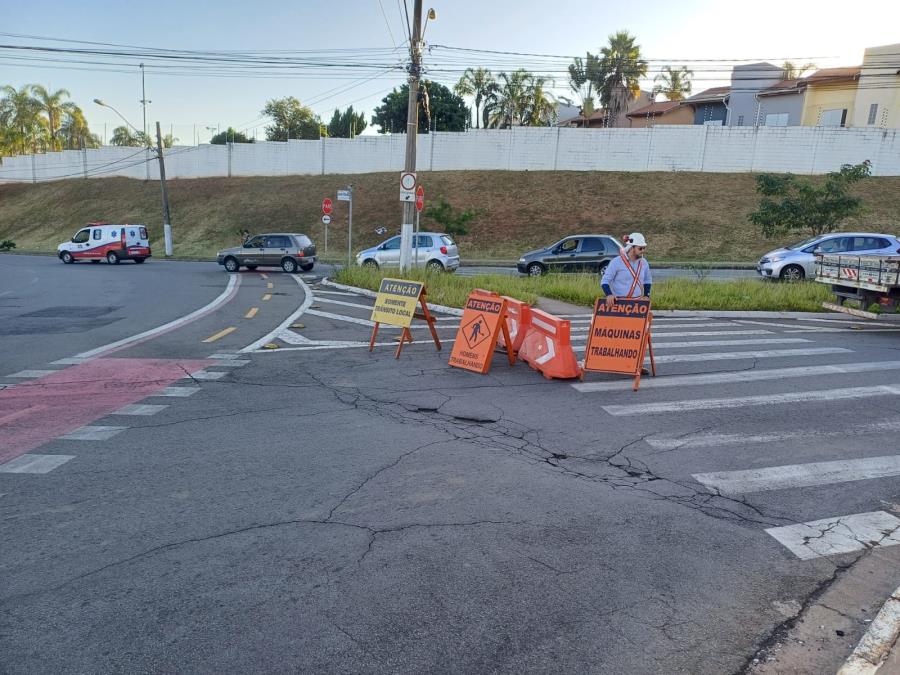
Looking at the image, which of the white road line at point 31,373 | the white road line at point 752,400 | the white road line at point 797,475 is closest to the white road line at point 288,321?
the white road line at point 31,373

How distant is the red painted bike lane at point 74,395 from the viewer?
636 centimetres

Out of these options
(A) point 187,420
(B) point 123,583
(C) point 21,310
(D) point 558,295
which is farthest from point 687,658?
(C) point 21,310

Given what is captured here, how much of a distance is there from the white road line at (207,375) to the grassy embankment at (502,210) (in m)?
29.0

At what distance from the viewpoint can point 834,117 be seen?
4800 cm

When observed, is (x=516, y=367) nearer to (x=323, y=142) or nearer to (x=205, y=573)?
(x=205, y=573)

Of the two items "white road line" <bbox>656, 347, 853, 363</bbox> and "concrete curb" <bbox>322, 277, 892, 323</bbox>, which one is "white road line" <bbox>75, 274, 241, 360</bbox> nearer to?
"concrete curb" <bbox>322, 277, 892, 323</bbox>

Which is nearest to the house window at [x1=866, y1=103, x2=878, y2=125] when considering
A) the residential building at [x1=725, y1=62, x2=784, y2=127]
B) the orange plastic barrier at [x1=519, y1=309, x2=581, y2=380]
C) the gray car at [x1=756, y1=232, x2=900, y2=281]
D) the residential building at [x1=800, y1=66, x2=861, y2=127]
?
the residential building at [x1=800, y1=66, x2=861, y2=127]

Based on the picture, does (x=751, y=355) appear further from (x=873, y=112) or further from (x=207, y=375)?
(x=873, y=112)

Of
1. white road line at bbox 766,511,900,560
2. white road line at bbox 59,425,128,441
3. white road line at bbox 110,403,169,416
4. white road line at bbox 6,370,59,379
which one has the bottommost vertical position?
white road line at bbox 6,370,59,379

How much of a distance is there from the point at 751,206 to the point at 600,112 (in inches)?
1453

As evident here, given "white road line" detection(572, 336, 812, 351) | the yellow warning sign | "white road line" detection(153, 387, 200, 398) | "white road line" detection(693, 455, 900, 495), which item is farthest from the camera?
"white road line" detection(572, 336, 812, 351)

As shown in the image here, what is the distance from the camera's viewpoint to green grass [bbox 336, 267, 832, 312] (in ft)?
51.1

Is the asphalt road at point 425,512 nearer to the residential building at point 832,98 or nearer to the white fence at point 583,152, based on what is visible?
the white fence at point 583,152

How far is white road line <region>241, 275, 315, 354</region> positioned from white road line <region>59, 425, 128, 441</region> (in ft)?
13.2
